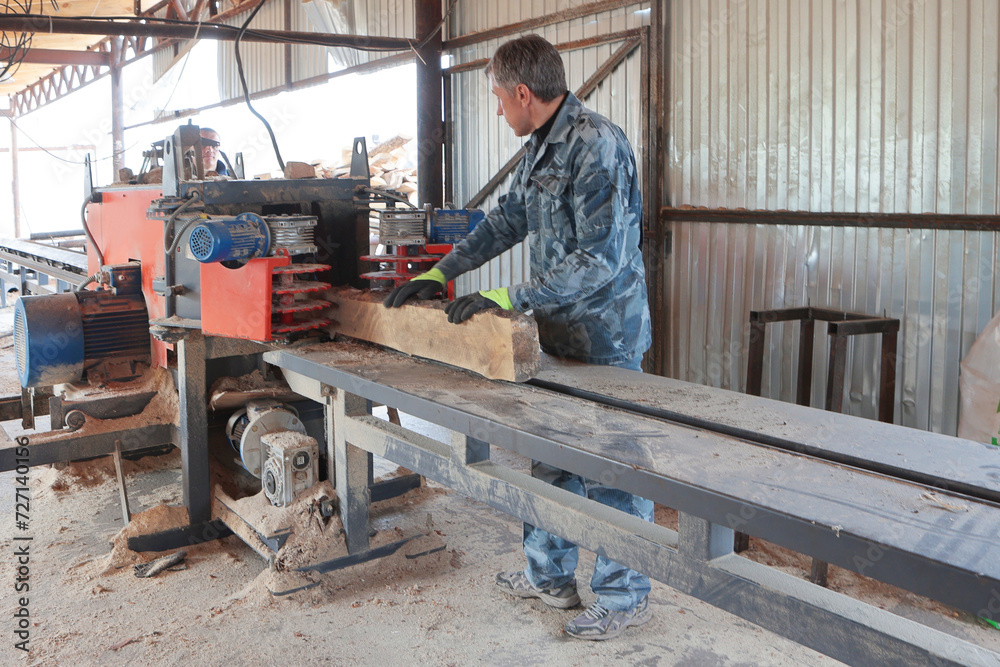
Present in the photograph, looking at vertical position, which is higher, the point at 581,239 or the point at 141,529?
the point at 581,239

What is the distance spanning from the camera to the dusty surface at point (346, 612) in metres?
2.56

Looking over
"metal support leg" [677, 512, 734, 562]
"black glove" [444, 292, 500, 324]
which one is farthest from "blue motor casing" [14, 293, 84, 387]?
"metal support leg" [677, 512, 734, 562]

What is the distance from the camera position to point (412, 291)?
262 centimetres

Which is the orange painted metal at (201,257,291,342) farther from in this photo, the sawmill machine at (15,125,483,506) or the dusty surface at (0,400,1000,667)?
the dusty surface at (0,400,1000,667)

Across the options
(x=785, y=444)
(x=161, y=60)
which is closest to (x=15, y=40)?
(x=161, y=60)

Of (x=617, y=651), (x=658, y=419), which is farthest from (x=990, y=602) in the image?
(x=617, y=651)

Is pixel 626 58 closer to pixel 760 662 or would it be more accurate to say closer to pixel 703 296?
pixel 703 296

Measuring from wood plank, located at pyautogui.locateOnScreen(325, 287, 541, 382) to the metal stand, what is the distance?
1561 mm

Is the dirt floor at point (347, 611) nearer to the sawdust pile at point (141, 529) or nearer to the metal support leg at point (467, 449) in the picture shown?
the sawdust pile at point (141, 529)

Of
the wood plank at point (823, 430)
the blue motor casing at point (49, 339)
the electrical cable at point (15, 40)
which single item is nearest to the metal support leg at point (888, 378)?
the wood plank at point (823, 430)

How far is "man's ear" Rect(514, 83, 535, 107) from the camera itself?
2.43 metres

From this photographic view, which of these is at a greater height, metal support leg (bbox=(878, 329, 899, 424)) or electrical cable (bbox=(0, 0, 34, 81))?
→ electrical cable (bbox=(0, 0, 34, 81))

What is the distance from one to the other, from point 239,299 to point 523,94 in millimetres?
1166

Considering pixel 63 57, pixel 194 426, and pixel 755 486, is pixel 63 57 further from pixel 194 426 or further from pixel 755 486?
pixel 755 486
